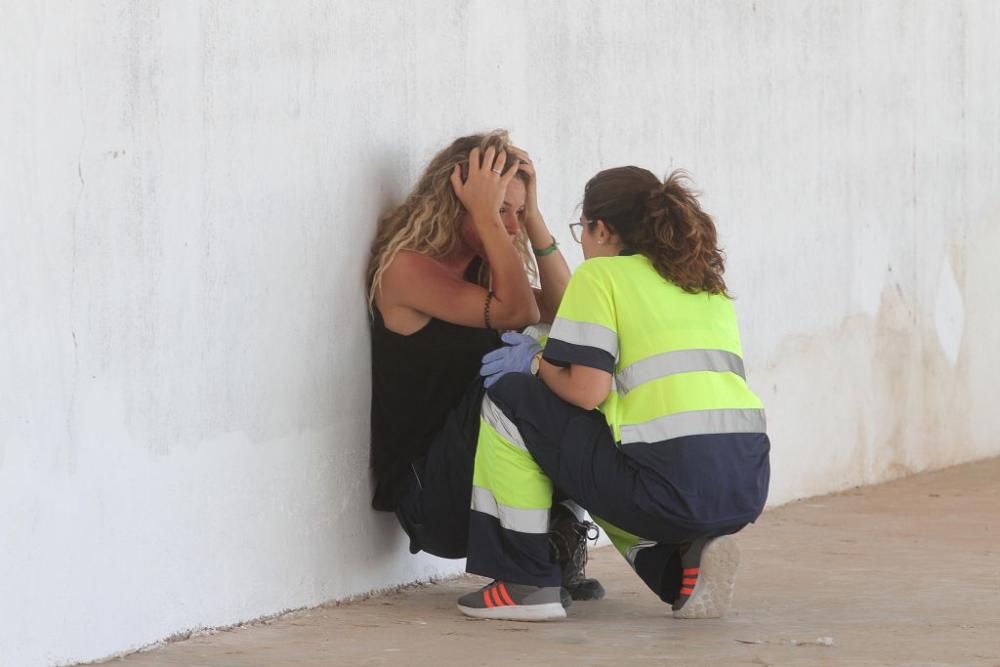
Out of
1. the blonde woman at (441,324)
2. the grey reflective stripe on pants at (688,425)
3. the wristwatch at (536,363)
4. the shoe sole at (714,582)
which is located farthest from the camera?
the blonde woman at (441,324)

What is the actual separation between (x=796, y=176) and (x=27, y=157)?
12.9 feet

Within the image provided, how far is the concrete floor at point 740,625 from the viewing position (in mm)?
3295

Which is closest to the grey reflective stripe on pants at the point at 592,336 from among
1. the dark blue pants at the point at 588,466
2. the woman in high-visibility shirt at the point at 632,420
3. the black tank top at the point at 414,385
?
the woman in high-visibility shirt at the point at 632,420

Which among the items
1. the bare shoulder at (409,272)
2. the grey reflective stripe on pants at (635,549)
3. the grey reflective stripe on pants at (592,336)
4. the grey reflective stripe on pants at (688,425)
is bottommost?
the grey reflective stripe on pants at (635,549)

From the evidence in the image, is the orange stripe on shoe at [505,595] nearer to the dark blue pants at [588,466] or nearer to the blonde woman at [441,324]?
the dark blue pants at [588,466]

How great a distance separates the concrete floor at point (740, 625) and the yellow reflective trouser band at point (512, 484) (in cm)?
25

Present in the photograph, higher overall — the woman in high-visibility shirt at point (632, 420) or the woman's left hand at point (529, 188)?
the woman's left hand at point (529, 188)

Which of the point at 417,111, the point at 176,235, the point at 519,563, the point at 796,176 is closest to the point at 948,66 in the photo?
the point at 796,176

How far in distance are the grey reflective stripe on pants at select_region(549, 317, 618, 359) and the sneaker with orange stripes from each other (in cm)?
60

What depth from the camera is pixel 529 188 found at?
4234 millimetres

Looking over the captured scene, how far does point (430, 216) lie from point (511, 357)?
1.41 ft

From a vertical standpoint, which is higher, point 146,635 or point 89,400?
point 89,400

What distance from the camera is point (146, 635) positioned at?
3326 mm

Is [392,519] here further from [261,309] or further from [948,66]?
[948,66]
